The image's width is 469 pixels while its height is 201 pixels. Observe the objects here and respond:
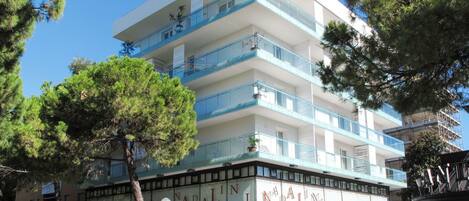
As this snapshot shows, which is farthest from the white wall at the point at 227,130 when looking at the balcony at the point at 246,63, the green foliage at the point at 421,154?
the green foliage at the point at 421,154

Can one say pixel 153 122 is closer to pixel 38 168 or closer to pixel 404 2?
pixel 38 168

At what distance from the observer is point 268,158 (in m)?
23.2

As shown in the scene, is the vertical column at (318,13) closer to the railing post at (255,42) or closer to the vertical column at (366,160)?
the railing post at (255,42)

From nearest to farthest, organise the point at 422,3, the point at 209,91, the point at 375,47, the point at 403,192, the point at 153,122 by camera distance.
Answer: the point at 422,3 → the point at 375,47 → the point at 153,122 → the point at 209,91 → the point at 403,192

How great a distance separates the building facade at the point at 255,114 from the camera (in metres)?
24.6

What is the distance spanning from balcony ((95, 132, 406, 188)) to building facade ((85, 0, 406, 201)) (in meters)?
0.05

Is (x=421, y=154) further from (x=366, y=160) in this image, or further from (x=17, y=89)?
(x=17, y=89)

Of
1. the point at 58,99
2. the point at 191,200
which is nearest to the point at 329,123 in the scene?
the point at 191,200

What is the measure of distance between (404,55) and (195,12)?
18945 millimetres

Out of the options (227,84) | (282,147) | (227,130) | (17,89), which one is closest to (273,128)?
(282,147)

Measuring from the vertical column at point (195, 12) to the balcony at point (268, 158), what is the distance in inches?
266

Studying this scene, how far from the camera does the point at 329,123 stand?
29.0 meters

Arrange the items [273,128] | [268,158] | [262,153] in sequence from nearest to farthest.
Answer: [262,153], [268,158], [273,128]

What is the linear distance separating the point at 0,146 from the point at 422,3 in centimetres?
1803
